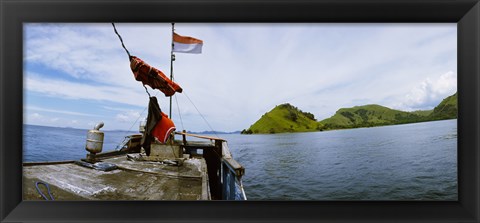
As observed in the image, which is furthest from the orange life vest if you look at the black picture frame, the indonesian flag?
the indonesian flag

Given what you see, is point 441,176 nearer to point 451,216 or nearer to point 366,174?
point 366,174

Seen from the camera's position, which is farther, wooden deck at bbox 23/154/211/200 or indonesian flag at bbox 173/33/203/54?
indonesian flag at bbox 173/33/203/54

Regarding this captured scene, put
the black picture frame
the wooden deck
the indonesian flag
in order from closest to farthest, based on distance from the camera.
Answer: the black picture frame → the wooden deck → the indonesian flag

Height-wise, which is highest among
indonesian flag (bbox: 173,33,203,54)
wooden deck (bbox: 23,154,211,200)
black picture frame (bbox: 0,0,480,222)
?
indonesian flag (bbox: 173,33,203,54)

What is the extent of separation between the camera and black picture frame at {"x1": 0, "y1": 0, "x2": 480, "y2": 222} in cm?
109

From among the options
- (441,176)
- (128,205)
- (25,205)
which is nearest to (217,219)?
(128,205)

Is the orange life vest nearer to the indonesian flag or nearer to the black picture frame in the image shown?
the black picture frame

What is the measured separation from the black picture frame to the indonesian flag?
109 inches
